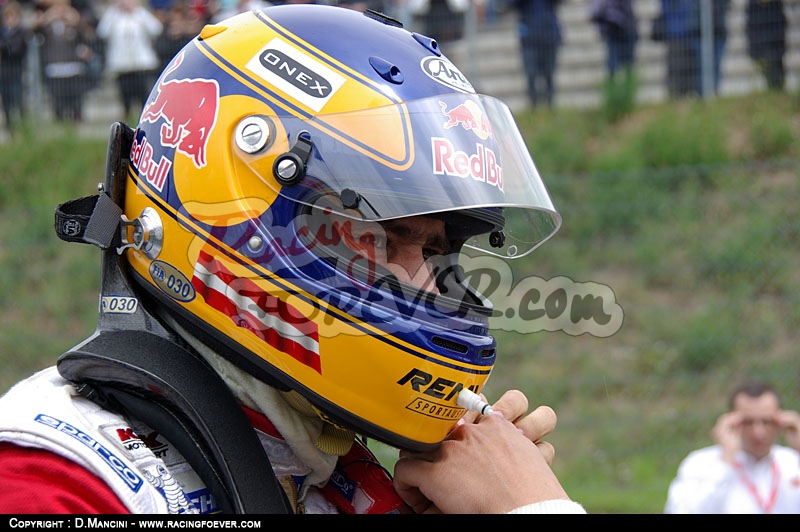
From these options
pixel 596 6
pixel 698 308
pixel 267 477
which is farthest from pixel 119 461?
pixel 596 6

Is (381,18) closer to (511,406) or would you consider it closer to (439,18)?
(511,406)

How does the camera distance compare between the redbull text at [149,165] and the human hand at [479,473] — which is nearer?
the human hand at [479,473]

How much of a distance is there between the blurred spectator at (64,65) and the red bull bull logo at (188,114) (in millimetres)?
9732

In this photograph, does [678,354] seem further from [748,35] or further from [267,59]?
[267,59]

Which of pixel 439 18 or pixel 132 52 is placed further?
pixel 132 52

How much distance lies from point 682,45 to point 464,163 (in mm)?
9687

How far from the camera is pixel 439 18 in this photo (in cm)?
1143

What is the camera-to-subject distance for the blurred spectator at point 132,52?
38.1 ft

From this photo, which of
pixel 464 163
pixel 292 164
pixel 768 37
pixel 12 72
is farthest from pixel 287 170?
pixel 12 72

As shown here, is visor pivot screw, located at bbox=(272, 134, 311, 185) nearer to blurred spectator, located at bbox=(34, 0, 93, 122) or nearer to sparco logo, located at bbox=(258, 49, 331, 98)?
sparco logo, located at bbox=(258, 49, 331, 98)

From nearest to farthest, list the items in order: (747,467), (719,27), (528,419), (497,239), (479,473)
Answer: (479,473)
(528,419)
(497,239)
(747,467)
(719,27)

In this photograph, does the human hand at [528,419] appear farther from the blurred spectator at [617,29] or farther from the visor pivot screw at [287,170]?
the blurred spectator at [617,29]

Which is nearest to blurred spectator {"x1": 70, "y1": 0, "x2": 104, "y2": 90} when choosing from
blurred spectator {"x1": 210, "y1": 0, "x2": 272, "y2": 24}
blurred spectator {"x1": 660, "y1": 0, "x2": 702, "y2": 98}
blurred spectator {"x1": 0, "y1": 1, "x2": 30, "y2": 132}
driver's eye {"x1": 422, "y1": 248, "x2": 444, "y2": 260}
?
blurred spectator {"x1": 0, "y1": 1, "x2": 30, "y2": 132}

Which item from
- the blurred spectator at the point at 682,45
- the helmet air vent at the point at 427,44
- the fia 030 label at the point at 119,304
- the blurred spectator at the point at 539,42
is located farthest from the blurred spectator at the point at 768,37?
the fia 030 label at the point at 119,304
